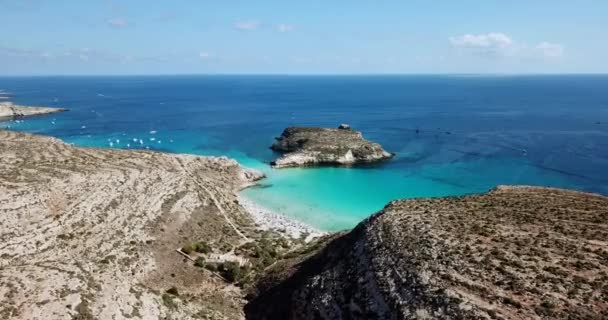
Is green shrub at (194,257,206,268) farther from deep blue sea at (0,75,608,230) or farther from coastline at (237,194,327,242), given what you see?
deep blue sea at (0,75,608,230)

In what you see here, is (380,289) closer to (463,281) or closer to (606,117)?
(463,281)

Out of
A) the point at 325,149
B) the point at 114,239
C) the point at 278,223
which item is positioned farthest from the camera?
the point at 325,149

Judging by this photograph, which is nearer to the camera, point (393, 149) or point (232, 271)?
point (232, 271)

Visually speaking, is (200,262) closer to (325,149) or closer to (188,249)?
(188,249)

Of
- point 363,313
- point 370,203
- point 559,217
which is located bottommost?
point 370,203

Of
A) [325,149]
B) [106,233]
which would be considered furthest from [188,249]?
[325,149]

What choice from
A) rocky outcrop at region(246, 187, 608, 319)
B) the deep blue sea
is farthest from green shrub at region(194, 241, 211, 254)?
the deep blue sea

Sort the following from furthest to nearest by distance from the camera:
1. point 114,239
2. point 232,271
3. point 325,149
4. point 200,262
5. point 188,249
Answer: point 325,149, point 188,249, point 200,262, point 114,239, point 232,271

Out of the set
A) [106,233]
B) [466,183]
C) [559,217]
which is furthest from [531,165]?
[106,233]
